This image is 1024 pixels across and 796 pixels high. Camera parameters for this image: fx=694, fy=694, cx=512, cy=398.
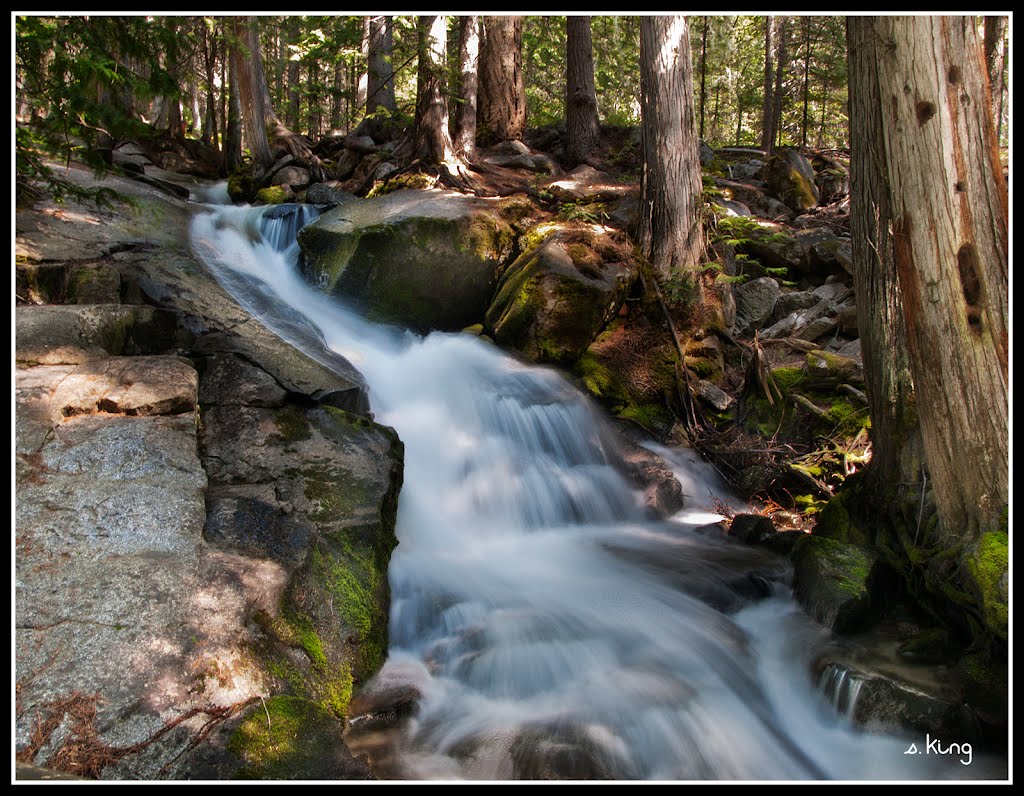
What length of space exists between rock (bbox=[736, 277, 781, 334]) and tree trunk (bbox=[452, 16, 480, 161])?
5302mm

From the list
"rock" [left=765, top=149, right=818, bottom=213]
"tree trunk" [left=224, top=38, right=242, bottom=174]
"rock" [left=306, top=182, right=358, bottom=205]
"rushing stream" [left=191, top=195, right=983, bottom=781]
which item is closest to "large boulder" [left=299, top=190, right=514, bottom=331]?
"rushing stream" [left=191, top=195, right=983, bottom=781]

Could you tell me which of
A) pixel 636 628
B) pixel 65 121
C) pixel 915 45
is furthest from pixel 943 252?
pixel 65 121

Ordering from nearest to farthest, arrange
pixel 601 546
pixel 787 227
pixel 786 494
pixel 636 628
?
pixel 636 628 → pixel 601 546 → pixel 786 494 → pixel 787 227

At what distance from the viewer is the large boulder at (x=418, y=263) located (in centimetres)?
967

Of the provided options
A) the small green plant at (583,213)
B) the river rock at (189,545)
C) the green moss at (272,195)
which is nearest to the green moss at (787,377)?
the small green plant at (583,213)

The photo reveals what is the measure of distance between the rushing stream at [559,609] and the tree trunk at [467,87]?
465 centimetres

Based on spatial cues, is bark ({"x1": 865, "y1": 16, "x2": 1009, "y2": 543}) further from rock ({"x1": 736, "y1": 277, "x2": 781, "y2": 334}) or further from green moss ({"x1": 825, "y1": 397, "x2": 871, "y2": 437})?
rock ({"x1": 736, "y1": 277, "x2": 781, "y2": 334})

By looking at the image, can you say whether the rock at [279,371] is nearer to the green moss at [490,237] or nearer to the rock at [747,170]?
the green moss at [490,237]

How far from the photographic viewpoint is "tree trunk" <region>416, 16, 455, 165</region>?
10.9 metres

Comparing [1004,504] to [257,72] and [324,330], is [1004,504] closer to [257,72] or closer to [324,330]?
[324,330]

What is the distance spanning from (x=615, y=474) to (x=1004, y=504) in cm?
399

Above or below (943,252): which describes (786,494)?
below

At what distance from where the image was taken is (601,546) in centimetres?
672

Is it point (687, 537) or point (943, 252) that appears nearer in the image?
point (943, 252)
